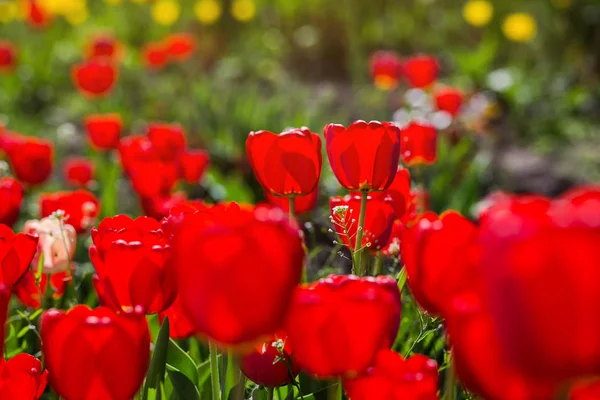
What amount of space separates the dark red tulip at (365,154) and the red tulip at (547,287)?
56cm

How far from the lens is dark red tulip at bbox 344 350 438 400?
91 centimetres

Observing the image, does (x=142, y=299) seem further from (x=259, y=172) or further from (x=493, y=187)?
(x=493, y=187)

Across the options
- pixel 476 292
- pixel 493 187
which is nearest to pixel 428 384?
pixel 476 292

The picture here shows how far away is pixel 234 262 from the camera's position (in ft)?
2.43

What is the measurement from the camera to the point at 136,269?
1.06 metres

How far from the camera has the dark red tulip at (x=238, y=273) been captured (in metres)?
0.74

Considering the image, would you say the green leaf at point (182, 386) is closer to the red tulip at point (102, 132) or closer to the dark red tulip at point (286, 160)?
the dark red tulip at point (286, 160)

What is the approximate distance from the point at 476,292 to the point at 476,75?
5448 mm

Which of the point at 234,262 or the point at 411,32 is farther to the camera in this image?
the point at 411,32

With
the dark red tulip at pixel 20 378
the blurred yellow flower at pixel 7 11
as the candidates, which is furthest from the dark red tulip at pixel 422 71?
the blurred yellow flower at pixel 7 11

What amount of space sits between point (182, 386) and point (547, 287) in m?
0.74

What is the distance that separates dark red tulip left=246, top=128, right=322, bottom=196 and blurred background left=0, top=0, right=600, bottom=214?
1.89 metres

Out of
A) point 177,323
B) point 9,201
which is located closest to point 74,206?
point 9,201

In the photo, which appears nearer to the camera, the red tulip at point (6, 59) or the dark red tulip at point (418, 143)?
the dark red tulip at point (418, 143)
